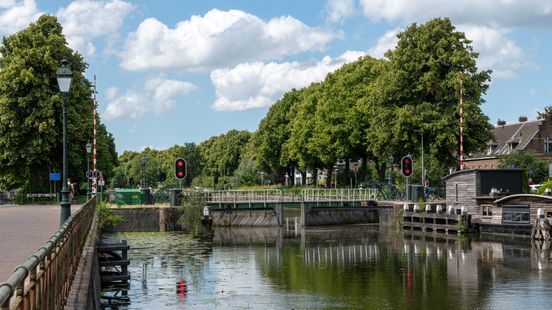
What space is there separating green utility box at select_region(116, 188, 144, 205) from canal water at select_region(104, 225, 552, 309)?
1034 cm

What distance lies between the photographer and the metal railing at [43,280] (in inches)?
211

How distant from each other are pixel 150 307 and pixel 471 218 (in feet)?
94.2

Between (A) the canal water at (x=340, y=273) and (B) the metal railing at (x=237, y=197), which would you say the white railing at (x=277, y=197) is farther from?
(A) the canal water at (x=340, y=273)

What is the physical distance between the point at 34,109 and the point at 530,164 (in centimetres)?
4343

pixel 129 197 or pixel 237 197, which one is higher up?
pixel 129 197

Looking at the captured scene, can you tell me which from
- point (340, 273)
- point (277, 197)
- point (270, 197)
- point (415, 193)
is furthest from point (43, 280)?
point (270, 197)

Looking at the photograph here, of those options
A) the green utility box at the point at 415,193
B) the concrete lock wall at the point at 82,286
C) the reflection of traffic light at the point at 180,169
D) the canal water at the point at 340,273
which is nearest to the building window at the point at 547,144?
the green utility box at the point at 415,193

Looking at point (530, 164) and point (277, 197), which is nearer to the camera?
point (277, 197)

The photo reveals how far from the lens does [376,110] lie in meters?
61.5

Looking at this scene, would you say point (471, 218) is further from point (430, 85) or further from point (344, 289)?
point (344, 289)

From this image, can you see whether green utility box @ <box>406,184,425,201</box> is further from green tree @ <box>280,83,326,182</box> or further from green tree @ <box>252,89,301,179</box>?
green tree @ <box>252,89,301,179</box>

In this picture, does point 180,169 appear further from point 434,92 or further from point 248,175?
point 248,175

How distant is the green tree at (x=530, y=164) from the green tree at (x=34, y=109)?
3785 cm

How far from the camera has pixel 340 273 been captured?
28.8 meters
